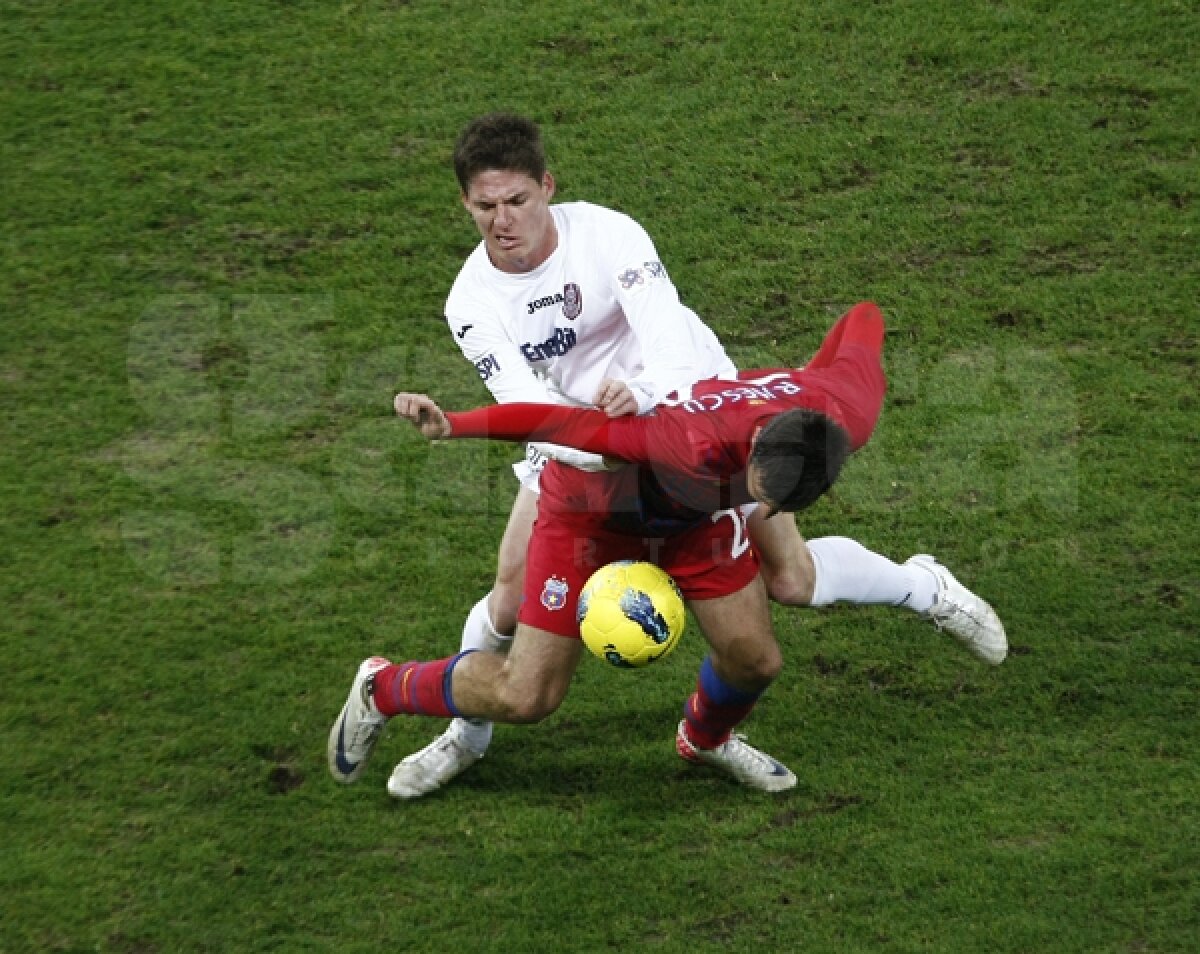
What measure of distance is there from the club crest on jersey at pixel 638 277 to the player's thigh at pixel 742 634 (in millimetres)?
1155

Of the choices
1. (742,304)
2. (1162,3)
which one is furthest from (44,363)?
(1162,3)

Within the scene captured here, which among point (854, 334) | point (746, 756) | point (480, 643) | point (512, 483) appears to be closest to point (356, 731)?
point (480, 643)

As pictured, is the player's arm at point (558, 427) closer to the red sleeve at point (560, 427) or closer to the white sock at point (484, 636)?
the red sleeve at point (560, 427)

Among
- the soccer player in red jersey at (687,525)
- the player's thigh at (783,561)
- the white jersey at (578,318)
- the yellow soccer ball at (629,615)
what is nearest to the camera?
the soccer player in red jersey at (687,525)

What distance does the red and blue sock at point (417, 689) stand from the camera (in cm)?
636

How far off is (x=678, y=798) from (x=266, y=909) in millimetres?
1624

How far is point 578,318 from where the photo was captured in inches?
250

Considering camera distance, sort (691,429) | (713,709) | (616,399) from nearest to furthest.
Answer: (616,399) < (691,429) < (713,709)

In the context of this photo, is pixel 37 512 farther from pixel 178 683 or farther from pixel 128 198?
pixel 128 198

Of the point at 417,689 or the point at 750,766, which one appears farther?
the point at 750,766

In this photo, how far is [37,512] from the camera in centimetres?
801

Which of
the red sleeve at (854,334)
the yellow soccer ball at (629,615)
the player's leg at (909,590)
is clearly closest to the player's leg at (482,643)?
the yellow soccer ball at (629,615)

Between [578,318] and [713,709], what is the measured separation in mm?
1562

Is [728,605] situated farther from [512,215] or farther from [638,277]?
[512,215]
